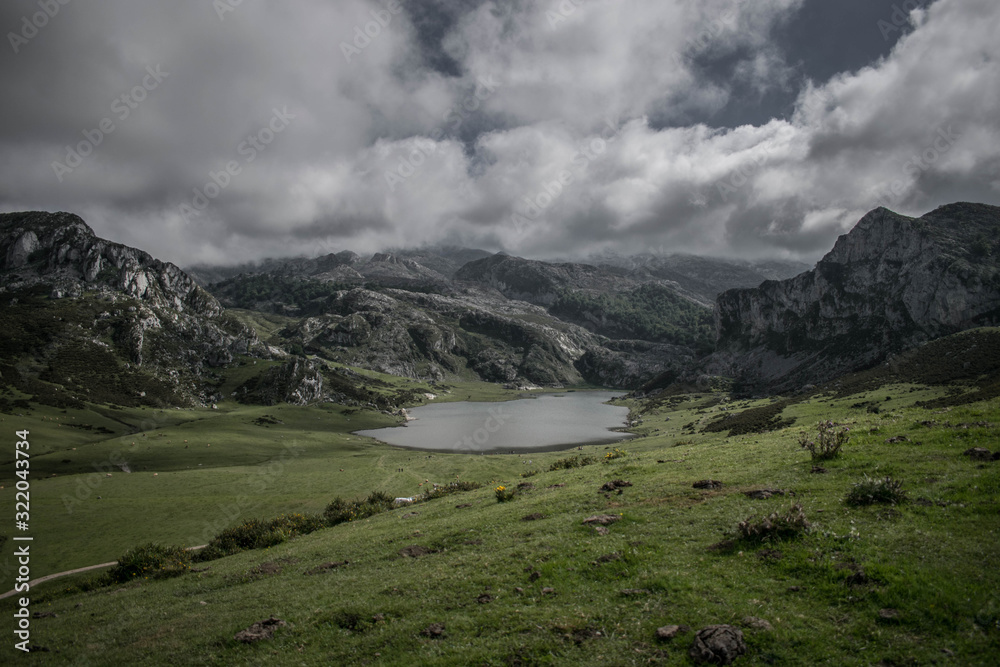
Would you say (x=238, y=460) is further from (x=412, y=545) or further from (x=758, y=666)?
(x=758, y=666)

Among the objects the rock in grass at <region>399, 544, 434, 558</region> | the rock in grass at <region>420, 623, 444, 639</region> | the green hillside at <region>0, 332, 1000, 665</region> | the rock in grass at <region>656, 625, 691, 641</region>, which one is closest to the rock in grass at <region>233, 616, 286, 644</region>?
the green hillside at <region>0, 332, 1000, 665</region>

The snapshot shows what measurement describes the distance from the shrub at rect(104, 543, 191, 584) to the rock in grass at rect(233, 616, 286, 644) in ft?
50.1

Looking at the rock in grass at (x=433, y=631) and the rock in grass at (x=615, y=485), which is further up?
the rock in grass at (x=615, y=485)

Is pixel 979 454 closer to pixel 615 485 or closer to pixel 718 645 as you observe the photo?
pixel 615 485

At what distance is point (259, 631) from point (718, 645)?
13346 mm

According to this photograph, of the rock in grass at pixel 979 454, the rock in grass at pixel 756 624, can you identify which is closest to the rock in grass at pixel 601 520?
the rock in grass at pixel 756 624

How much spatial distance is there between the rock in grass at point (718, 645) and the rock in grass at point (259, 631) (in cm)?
1240

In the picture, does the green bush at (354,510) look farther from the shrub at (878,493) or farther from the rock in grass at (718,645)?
the shrub at (878,493)

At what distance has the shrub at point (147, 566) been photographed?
25.8 metres

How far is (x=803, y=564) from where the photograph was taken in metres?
12.0

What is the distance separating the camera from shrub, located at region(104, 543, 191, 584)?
25750 mm

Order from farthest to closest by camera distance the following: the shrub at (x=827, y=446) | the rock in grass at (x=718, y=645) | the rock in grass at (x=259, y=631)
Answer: the shrub at (x=827, y=446) < the rock in grass at (x=259, y=631) < the rock in grass at (x=718, y=645)

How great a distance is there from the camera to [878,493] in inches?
583

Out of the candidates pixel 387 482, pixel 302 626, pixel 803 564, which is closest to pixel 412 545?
pixel 302 626
